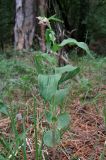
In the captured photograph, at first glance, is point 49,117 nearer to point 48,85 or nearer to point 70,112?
point 48,85

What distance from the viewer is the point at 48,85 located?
1.17m

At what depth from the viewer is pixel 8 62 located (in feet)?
11.1

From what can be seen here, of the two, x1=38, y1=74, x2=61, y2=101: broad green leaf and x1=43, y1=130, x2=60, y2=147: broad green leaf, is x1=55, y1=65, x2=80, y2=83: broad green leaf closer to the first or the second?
x1=38, y1=74, x2=61, y2=101: broad green leaf

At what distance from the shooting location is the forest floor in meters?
1.48

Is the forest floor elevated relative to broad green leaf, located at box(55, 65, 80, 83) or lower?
lower

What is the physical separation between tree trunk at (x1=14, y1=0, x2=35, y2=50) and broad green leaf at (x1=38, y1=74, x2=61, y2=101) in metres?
3.54

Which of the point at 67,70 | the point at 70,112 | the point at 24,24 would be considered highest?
the point at 24,24

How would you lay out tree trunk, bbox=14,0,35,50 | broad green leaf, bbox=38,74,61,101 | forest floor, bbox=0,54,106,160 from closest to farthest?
1. broad green leaf, bbox=38,74,61,101
2. forest floor, bbox=0,54,106,160
3. tree trunk, bbox=14,0,35,50

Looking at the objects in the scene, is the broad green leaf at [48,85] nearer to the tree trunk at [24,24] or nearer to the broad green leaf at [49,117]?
the broad green leaf at [49,117]

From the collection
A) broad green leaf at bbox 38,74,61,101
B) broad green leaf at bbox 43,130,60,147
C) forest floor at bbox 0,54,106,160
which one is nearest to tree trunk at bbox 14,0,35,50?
forest floor at bbox 0,54,106,160

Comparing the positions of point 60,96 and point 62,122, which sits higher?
point 60,96

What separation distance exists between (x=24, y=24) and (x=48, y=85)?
146 inches

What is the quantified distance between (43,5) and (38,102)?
115 inches

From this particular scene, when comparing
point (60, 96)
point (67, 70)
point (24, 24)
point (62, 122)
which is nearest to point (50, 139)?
point (62, 122)
